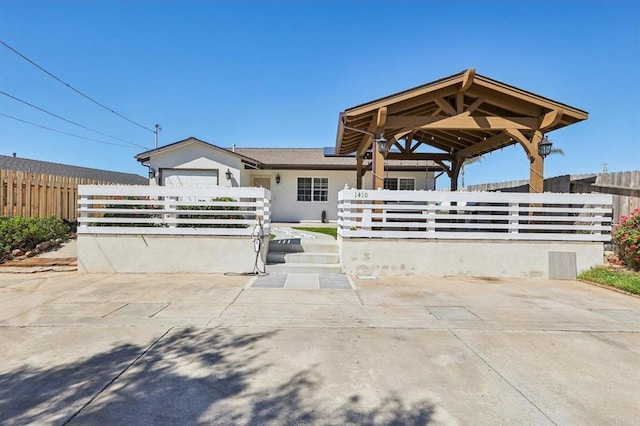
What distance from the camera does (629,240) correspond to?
667 cm

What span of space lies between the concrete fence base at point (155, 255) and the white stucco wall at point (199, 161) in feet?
22.4

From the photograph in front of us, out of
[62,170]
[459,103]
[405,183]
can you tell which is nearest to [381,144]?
[459,103]

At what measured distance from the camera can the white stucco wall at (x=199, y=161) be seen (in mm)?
13148

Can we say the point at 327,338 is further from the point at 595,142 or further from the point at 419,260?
the point at 595,142

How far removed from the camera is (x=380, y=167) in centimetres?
773

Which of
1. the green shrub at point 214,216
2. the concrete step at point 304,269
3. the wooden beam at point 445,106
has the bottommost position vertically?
the concrete step at point 304,269

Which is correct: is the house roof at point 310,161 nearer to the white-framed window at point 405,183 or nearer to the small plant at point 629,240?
the white-framed window at point 405,183

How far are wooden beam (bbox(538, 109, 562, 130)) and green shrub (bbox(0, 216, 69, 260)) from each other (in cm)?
1209

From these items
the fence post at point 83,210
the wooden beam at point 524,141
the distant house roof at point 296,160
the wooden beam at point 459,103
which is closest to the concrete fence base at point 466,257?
the wooden beam at point 524,141

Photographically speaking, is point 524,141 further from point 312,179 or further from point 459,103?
point 312,179

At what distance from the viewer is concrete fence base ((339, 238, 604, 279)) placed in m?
6.72

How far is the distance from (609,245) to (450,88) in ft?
17.7

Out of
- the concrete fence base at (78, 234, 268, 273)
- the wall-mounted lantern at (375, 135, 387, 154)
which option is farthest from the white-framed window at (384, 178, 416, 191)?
the concrete fence base at (78, 234, 268, 273)

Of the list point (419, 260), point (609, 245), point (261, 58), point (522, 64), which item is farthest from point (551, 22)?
point (261, 58)
